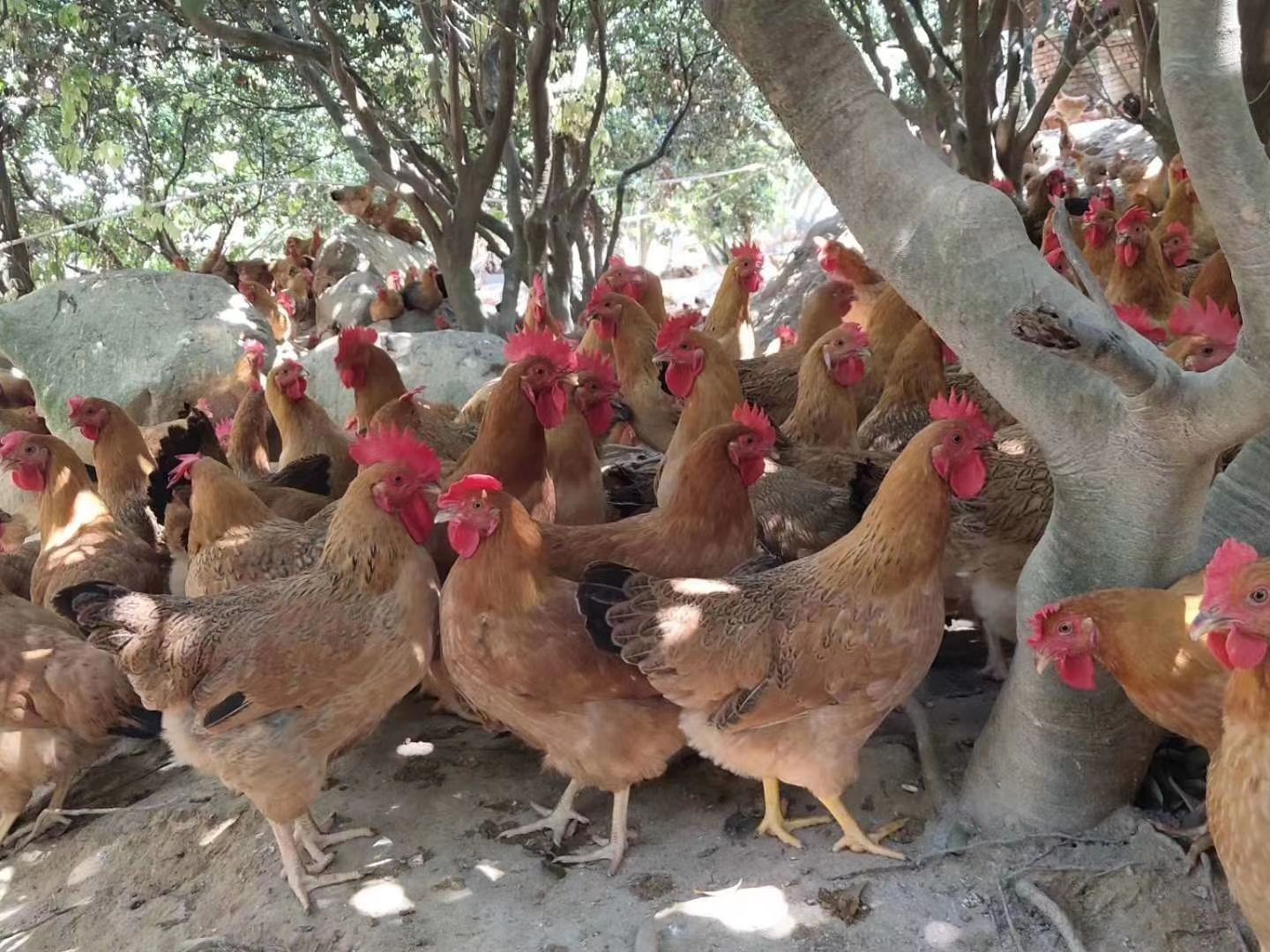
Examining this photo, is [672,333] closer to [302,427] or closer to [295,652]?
[302,427]

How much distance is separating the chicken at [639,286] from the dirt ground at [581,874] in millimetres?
3375

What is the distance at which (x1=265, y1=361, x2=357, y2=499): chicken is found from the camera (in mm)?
4805

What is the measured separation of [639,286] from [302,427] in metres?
2.54

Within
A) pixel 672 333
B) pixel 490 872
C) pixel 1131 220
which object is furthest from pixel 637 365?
pixel 490 872

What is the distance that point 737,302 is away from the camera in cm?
614

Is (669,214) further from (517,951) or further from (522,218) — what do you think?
(517,951)

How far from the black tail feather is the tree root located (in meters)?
1.22

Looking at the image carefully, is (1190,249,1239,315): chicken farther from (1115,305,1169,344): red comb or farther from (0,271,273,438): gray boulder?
(0,271,273,438): gray boulder

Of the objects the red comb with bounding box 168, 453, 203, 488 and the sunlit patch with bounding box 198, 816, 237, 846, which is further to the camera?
the red comb with bounding box 168, 453, 203, 488

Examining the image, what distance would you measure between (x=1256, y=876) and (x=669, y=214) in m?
17.1

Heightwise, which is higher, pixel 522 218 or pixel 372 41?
pixel 372 41

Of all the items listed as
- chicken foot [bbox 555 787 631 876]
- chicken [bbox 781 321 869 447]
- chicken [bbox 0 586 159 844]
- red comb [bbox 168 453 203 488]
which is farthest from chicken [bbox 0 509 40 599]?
chicken [bbox 781 321 869 447]

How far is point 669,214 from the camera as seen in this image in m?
17.8

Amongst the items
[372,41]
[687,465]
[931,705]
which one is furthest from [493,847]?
[372,41]
